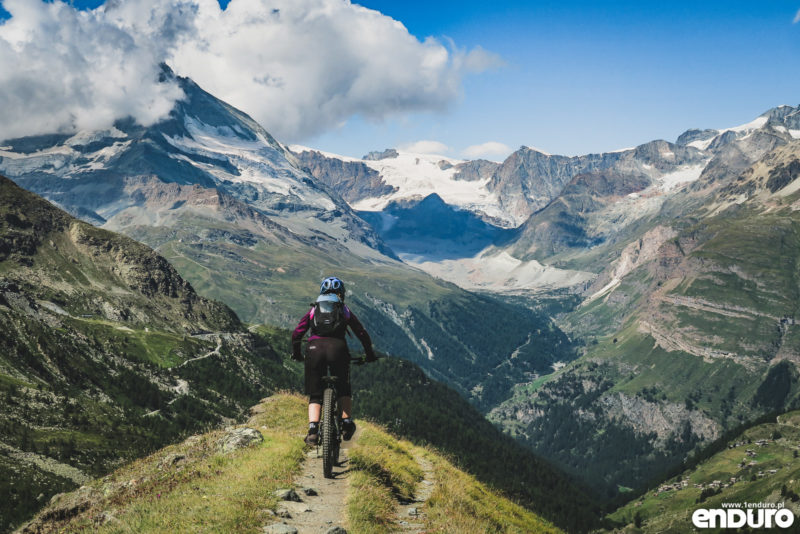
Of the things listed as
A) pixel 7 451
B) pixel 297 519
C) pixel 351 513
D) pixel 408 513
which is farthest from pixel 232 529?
pixel 7 451

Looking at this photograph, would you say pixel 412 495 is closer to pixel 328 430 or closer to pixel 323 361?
pixel 328 430

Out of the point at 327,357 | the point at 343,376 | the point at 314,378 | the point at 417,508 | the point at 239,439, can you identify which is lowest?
the point at 417,508

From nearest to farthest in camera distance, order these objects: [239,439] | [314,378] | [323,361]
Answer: [314,378] → [323,361] → [239,439]

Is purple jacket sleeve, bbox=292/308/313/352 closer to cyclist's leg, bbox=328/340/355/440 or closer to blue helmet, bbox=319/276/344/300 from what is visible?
blue helmet, bbox=319/276/344/300

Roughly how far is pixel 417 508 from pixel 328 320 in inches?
300

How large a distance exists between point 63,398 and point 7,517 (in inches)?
3123

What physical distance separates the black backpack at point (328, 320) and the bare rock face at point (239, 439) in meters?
8.96

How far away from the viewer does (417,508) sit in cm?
2148

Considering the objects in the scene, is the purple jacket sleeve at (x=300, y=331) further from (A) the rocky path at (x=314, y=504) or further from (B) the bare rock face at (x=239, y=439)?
(B) the bare rock face at (x=239, y=439)

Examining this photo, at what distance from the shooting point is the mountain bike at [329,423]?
854 inches

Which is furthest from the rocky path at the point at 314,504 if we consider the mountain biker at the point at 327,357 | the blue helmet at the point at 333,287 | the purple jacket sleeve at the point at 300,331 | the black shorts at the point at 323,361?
the blue helmet at the point at 333,287

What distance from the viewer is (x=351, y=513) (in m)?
18.7

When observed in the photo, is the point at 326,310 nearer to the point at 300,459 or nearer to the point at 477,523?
the point at 300,459

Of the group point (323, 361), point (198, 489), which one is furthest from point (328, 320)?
point (198, 489)
